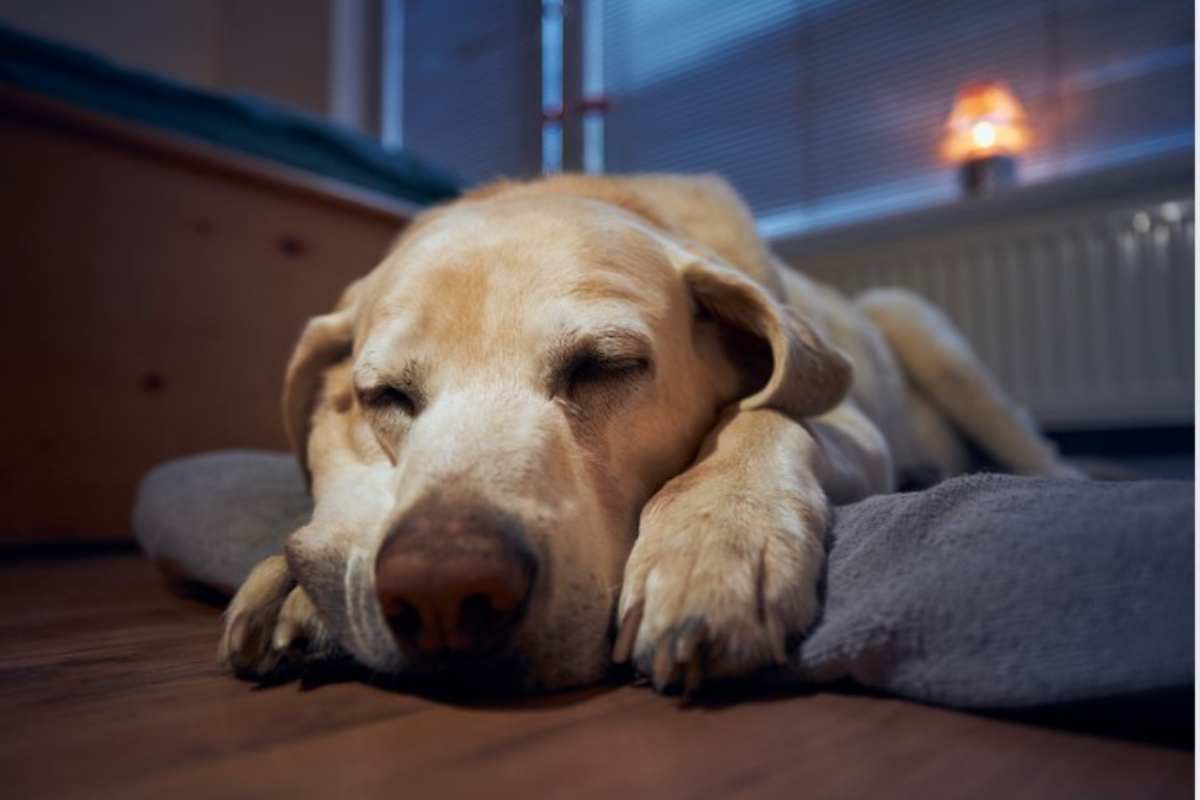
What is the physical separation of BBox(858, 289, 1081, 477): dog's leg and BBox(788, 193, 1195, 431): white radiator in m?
1.12

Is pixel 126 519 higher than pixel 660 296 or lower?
lower

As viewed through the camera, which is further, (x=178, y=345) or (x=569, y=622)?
(x=178, y=345)

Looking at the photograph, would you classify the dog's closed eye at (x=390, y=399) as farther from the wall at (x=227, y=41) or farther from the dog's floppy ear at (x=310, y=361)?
the wall at (x=227, y=41)

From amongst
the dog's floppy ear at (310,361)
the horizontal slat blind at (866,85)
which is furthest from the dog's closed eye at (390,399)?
the horizontal slat blind at (866,85)

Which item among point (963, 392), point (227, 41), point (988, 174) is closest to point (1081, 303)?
point (988, 174)

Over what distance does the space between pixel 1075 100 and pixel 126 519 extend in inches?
169

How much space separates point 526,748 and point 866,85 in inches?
176

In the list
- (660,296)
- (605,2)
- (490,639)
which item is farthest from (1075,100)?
(490,639)

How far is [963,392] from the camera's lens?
8.93ft

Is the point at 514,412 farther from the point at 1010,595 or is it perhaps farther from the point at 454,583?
the point at 1010,595

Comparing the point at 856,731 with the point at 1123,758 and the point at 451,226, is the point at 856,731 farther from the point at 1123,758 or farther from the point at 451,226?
the point at 451,226

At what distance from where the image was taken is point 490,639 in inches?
29.3

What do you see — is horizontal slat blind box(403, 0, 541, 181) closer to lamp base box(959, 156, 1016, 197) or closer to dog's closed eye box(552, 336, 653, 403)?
dog's closed eye box(552, 336, 653, 403)

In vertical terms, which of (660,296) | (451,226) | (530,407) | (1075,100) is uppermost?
(1075,100)
